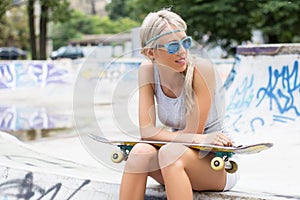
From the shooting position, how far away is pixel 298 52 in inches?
271

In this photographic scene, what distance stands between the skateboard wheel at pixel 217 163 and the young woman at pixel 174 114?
2.4 inches

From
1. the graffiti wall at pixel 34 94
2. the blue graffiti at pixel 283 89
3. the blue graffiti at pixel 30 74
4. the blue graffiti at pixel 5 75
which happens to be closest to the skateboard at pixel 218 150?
the blue graffiti at pixel 283 89

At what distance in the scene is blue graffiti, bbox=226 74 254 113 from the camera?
7.18 m

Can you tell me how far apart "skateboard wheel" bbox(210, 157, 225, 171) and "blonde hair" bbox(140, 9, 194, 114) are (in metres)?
0.31

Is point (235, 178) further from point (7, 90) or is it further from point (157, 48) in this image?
point (7, 90)

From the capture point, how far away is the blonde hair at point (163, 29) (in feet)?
8.79

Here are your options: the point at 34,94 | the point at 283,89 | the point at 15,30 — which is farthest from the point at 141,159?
the point at 15,30

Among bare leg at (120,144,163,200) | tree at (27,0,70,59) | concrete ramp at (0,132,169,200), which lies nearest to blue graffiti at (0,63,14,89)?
tree at (27,0,70,59)

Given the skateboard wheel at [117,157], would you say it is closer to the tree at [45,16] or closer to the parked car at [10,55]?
the tree at [45,16]

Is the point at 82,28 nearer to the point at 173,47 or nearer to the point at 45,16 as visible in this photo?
the point at 45,16

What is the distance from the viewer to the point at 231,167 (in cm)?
276

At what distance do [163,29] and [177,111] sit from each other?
1.52 ft

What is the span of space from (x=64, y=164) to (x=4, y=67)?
11.9 meters

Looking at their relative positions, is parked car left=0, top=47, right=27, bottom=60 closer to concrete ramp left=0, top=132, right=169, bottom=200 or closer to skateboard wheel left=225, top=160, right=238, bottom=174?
concrete ramp left=0, top=132, right=169, bottom=200
